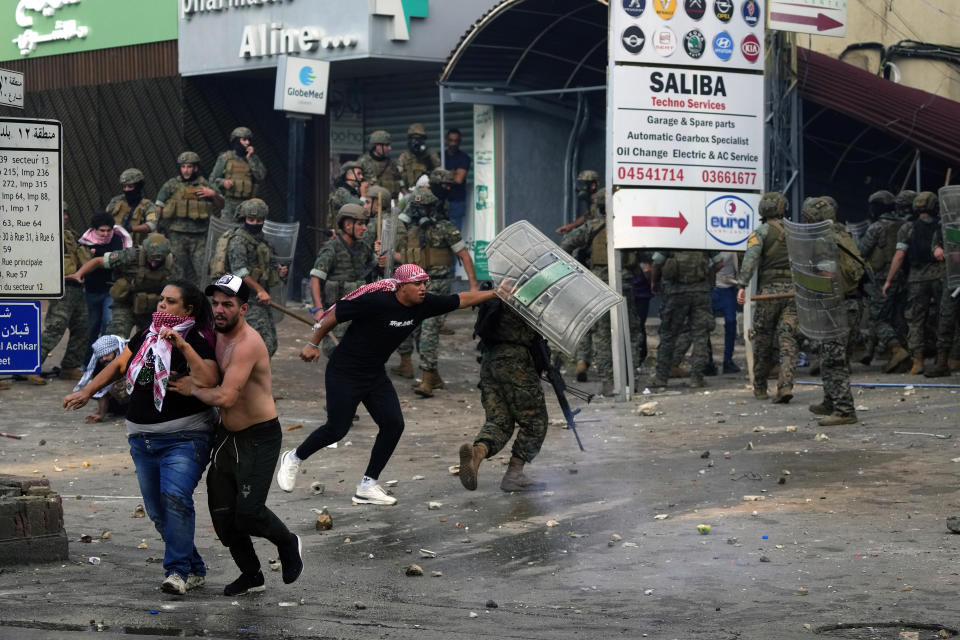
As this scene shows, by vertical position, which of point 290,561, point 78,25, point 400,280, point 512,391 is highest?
point 78,25

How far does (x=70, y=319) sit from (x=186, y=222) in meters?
2.33

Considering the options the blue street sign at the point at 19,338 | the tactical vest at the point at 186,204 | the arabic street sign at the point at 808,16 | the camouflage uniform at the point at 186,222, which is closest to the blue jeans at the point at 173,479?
the blue street sign at the point at 19,338

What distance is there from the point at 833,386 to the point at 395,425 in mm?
4061

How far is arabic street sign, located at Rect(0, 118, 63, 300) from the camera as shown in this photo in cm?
819

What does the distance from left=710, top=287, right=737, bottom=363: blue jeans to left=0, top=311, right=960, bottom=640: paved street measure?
2.85 m

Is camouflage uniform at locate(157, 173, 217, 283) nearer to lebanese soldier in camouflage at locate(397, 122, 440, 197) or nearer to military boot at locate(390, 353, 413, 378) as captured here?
military boot at locate(390, 353, 413, 378)

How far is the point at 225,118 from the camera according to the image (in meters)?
23.5

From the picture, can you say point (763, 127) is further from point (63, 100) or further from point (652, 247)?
point (63, 100)

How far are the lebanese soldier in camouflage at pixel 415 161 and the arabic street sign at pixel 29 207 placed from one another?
11431 mm

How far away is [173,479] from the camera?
7059 mm

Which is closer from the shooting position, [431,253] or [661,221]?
[661,221]

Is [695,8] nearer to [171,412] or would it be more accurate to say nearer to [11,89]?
[11,89]

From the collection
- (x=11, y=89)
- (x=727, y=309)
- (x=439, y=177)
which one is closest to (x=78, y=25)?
(x=439, y=177)

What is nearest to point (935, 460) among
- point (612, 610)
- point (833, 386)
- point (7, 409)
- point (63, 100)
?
point (833, 386)
